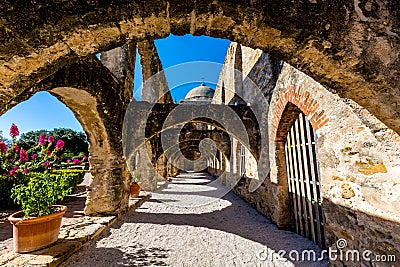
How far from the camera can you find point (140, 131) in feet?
18.7

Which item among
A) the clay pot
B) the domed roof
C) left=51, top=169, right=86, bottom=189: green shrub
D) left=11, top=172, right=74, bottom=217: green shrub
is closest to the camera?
left=11, top=172, right=74, bottom=217: green shrub

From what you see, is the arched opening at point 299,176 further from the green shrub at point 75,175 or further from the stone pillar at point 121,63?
the green shrub at point 75,175

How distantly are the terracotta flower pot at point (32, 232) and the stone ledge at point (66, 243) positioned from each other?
8 centimetres

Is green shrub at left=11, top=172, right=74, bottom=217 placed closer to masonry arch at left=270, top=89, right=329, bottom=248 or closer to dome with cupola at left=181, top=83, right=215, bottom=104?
masonry arch at left=270, top=89, right=329, bottom=248

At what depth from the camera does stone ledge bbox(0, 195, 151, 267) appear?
2615 mm

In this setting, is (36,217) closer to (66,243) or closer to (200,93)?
(66,243)

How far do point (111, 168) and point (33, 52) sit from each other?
4087 mm

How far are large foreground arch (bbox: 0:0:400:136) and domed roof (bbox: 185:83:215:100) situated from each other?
21.5m

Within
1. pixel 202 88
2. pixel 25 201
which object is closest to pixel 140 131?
pixel 25 201

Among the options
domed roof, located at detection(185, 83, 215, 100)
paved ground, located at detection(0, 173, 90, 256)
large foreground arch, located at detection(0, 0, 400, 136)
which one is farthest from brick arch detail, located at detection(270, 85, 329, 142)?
domed roof, located at detection(185, 83, 215, 100)

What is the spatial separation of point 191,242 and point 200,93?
2092 cm

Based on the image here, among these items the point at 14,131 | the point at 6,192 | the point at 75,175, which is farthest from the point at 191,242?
the point at 75,175

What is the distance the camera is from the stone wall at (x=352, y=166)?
1.80 metres

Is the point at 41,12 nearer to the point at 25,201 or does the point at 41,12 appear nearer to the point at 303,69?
the point at 303,69
